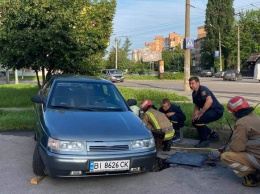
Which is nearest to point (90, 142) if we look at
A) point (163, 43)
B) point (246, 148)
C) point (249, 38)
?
point (246, 148)

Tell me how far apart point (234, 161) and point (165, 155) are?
74.3 inches

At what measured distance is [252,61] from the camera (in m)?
59.5

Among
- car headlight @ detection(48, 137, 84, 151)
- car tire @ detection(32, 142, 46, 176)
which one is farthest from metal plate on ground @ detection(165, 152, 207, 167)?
car tire @ detection(32, 142, 46, 176)

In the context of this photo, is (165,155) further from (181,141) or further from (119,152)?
(119,152)

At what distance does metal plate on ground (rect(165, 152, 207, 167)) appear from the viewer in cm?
548

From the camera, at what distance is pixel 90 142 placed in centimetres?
416

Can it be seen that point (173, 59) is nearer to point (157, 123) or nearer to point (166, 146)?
point (166, 146)

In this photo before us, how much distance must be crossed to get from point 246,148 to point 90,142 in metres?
2.06

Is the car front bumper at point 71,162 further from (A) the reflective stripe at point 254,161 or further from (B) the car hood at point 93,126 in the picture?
(A) the reflective stripe at point 254,161

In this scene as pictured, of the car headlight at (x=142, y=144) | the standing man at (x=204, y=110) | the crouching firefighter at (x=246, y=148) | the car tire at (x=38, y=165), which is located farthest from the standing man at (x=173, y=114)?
the car tire at (x=38, y=165)

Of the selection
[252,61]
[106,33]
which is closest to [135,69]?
[252,61]

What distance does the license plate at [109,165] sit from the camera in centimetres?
410

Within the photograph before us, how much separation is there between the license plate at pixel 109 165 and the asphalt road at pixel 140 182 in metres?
0.32

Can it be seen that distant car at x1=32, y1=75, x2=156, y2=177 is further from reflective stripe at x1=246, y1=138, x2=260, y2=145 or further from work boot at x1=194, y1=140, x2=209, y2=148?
work boot at x1=194, y1=140, x2=209, y2=148
